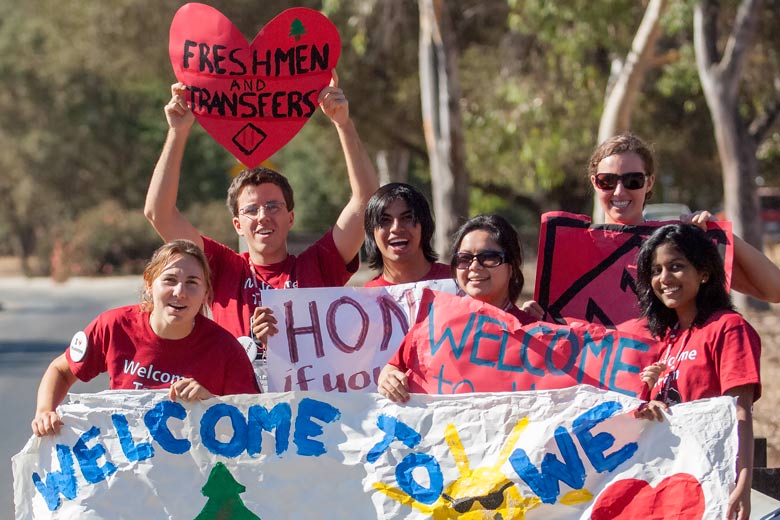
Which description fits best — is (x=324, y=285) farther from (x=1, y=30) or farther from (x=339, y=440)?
(x=1, y=30)

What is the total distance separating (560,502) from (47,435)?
1.81m

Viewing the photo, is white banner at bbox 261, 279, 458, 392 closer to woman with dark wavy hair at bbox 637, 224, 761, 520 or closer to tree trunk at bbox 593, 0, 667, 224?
woman with dark wavy hair at bbox 637, 224, 761, 520

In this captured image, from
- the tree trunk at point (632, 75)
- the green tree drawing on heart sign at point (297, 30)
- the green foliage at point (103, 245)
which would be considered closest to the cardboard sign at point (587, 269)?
the green tree drawing on heart sign at point (297, 30)

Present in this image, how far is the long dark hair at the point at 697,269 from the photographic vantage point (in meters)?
3.77

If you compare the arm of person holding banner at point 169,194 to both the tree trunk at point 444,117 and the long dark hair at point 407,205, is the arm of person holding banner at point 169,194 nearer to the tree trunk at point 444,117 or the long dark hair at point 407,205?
the long dark hair at point 407,205

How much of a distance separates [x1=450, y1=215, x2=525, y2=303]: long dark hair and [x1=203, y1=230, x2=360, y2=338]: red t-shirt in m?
0.67

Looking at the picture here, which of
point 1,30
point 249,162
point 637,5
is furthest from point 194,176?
point 249,162

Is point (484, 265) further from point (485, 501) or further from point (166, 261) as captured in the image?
point (166, 261)

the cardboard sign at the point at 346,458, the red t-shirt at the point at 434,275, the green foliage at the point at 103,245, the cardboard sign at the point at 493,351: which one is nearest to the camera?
the cardboard sign at the point at 346,458

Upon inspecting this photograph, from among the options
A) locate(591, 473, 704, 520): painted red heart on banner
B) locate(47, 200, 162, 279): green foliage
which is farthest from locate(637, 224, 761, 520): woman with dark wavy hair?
locate(47, 200, 162, 279): green foliage

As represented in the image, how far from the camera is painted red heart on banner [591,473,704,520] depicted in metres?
3.74

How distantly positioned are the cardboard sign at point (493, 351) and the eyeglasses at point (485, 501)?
1.20 feet

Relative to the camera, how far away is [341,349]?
4434 millimetres

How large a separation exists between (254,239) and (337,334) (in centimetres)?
51
